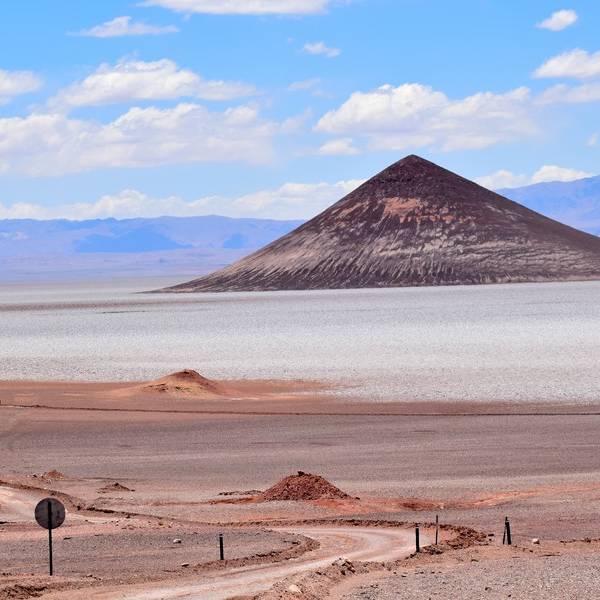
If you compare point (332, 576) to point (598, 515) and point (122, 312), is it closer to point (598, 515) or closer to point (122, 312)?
point (598, 515)

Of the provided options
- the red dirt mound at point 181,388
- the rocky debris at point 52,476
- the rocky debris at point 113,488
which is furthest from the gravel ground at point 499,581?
the red dirt mound at point 181,388

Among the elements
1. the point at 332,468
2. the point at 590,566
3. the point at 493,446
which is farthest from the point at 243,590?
the point at 493,446

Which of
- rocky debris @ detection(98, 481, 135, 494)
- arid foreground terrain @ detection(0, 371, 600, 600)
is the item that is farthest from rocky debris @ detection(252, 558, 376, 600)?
rocky debris @ detection(98, 481, 135, 494)

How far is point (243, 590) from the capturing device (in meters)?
17.7

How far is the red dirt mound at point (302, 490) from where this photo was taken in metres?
26.6

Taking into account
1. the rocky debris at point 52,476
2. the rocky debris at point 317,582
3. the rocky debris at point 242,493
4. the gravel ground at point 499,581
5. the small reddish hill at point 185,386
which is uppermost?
the small reddish hill at point 185,386

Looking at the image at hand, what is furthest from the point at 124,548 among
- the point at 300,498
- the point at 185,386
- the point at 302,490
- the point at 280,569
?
the point at 185,386

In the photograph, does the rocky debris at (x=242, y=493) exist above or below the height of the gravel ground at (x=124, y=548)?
below

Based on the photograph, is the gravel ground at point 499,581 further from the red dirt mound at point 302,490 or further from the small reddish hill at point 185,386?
the small reddish hill at point 185,386

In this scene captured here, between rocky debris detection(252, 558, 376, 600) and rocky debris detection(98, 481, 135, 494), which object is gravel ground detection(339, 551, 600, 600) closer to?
rocky debris detection(252, 558, 376, 600)

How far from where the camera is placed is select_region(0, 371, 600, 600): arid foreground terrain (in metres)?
18.6

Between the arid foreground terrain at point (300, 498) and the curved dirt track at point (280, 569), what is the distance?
0.16 ft

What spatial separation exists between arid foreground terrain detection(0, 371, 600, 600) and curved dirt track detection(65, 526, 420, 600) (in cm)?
5

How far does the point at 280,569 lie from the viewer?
19312 mm
